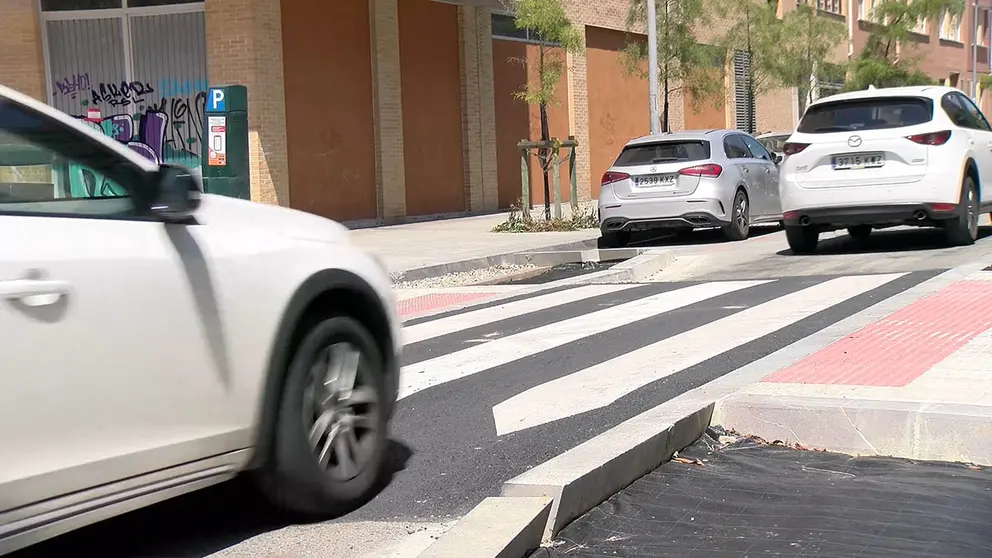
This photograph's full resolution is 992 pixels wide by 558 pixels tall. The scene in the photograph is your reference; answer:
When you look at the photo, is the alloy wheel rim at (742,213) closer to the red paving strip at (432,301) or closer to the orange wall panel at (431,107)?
the red paving strip at (432,301)

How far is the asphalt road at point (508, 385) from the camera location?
13.9 ft

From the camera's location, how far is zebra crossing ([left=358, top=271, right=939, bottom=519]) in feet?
17.1

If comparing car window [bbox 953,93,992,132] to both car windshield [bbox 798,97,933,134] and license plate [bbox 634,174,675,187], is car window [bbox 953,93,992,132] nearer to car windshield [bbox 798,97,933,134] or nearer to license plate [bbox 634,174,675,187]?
car windshield [bbox 798,97,933,134]

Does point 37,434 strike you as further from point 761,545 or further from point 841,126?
point 841,126

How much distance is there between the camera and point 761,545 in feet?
13.1

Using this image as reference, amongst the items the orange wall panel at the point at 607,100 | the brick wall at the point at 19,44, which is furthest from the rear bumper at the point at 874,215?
the orange wall panel at the point at 607,100

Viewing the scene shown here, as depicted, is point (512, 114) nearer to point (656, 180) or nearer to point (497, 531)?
point (656, 180)

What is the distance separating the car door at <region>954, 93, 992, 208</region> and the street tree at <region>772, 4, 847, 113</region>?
17848 mm

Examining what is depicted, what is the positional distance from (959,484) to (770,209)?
1299cm

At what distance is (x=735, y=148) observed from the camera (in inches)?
644

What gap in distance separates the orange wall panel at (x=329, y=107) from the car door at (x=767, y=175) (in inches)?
297

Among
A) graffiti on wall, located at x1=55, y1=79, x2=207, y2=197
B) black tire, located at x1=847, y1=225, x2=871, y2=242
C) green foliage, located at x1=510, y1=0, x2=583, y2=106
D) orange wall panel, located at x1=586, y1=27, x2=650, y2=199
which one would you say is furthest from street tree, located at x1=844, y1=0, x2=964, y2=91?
graffiti on wall, located at x1=55, y1=79, x2=207, y2=197

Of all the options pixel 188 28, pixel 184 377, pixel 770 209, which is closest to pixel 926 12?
pixel 770 209

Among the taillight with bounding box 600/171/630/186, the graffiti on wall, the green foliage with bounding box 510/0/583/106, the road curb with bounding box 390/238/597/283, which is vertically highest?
the green foliage with bounding box 510/0/583/106
